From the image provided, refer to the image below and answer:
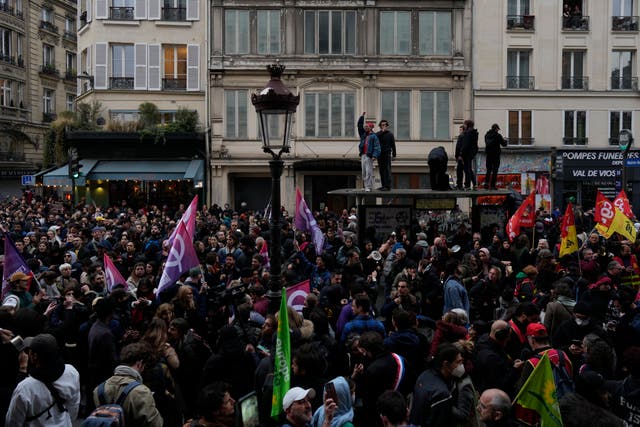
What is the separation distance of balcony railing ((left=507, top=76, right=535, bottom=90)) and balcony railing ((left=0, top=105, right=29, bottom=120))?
28.9 meters

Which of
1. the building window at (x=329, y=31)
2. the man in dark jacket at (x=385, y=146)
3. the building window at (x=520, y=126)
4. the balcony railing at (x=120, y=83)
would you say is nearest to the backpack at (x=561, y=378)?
the man in dark jacket at (x=385, y=146)

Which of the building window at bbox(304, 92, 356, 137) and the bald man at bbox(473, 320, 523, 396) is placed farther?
the building window at bbox(304, 92, 356, 137)

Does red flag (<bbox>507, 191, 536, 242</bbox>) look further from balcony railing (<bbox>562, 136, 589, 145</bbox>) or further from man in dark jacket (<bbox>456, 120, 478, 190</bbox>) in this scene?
balcony railing (<bbox>562, 136, 589, 145</bbox>)

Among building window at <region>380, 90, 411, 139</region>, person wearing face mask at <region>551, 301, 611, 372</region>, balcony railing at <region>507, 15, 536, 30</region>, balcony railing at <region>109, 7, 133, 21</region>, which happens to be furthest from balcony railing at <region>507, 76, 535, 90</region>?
person wearing face mask at <region>551, 301, 611, 372</region>

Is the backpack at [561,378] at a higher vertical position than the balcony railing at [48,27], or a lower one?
lower

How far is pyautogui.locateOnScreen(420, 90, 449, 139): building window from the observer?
1214 inches

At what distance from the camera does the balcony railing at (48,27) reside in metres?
42.4

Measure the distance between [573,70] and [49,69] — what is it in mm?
32203

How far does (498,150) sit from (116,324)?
12337 millimetres

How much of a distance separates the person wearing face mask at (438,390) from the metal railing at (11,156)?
39601 millimetres

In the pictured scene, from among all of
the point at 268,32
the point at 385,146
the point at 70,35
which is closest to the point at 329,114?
the point at 268,32

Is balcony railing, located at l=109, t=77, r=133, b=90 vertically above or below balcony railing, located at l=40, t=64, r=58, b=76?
below

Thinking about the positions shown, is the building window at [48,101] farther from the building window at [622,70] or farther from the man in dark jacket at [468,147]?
the man in dark jacket at [468,147]

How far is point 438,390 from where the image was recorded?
5.29 metres
